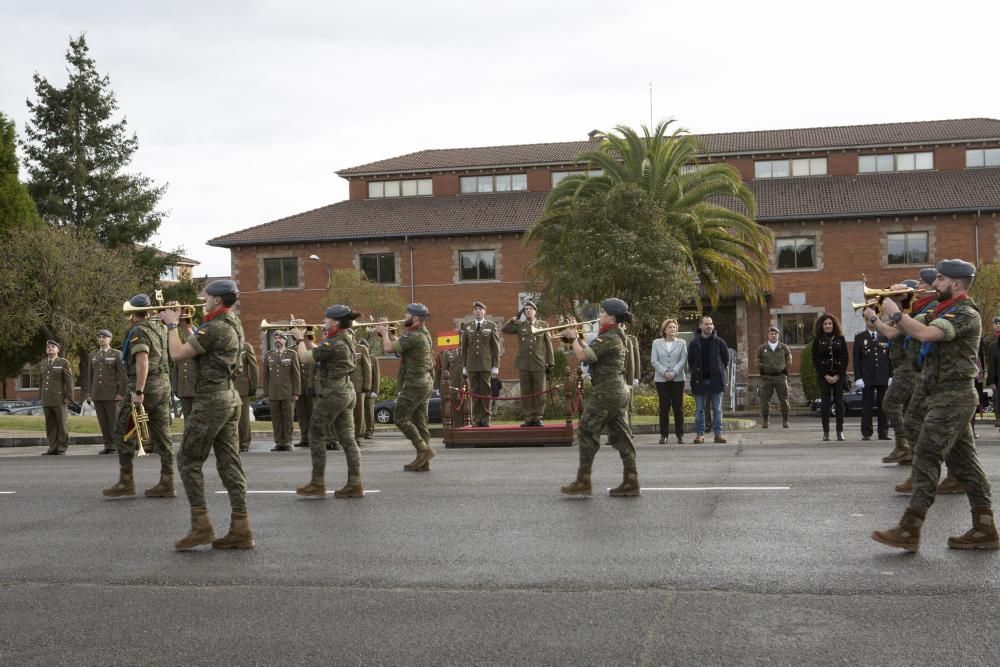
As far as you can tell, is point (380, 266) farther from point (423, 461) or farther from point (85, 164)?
point (423, 461)

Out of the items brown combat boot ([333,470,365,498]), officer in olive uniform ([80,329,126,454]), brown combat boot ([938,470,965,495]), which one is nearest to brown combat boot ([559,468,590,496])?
brown combat boot ([333,470,365,498])

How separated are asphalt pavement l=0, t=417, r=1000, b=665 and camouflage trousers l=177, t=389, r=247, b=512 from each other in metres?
0.47

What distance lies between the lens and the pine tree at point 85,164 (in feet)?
184

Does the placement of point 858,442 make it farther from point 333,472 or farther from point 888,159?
point 888,159

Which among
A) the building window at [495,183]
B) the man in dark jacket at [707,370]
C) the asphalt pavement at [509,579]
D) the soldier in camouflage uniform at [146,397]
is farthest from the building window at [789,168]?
the soldier in camouflage uniform at [146,397]

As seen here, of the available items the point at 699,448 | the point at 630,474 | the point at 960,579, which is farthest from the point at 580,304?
the point at 960,579

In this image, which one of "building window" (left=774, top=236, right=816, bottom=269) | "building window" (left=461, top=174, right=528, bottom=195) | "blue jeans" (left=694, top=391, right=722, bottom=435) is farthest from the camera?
"building window" (left=461, top=174, right=528, bottom=195)

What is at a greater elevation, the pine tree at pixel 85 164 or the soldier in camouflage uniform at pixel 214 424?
the pine tree at pixel 85 164

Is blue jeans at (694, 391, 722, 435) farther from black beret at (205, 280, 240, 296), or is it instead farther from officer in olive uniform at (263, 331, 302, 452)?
black beret at (205, 280, 240, 296)

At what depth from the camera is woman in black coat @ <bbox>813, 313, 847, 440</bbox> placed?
55.1 feet

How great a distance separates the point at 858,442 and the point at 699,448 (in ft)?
7.91

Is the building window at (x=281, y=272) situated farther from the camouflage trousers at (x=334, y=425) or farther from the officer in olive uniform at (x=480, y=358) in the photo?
the camouflage trousers at (x=334, y=425)

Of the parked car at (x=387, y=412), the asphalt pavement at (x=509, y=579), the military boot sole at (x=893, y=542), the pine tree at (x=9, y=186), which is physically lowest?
the parked car at (x=387, y=412)

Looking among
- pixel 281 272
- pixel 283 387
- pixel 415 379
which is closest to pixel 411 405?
pixel 415 379
